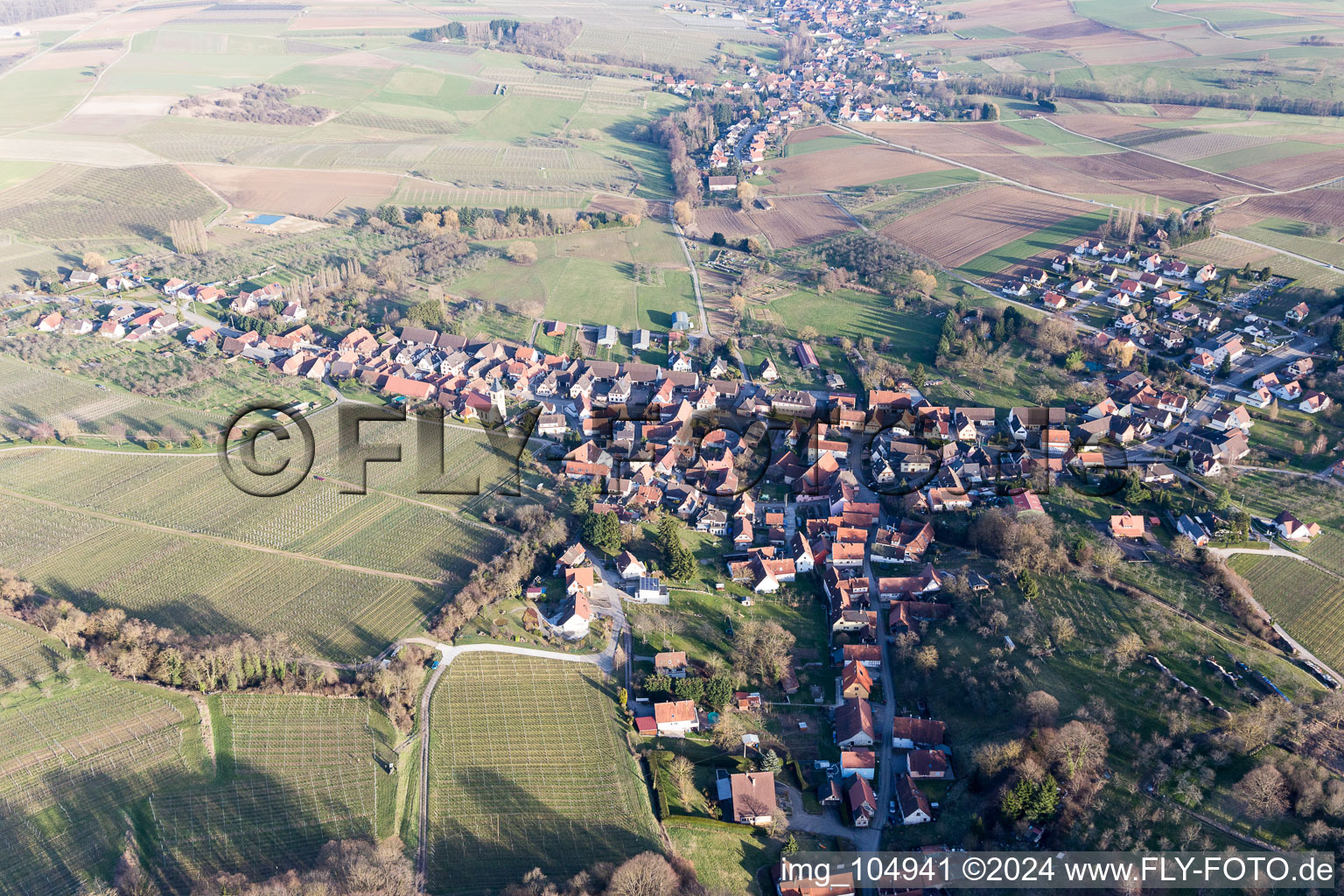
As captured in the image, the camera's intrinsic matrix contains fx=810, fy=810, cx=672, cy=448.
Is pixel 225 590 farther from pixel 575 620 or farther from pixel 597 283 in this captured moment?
pixel 597 283

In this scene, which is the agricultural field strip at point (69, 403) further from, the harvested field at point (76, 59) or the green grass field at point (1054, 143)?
the harvested field at point (76, 59)

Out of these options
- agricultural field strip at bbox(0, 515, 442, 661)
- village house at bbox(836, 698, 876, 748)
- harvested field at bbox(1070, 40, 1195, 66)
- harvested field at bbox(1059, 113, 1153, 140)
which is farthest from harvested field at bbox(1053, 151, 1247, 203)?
agricultural field strip at bbox(0, 515, 442, 661)

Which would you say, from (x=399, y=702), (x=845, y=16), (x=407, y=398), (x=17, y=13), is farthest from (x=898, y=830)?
(x=17, y=13)

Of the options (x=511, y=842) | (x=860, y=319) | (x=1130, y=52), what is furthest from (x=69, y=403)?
(x=1130, y=52)

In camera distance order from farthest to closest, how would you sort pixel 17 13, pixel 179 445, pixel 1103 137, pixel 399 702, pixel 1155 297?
pixel 17 13
pixel 1103 137
pixel 1155 297
pixel 179 445
pixel 399 702

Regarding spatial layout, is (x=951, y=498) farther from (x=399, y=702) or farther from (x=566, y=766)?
(x=399, y=702)

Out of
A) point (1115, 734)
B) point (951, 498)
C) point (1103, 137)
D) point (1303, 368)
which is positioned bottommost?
point (1115, 734)
